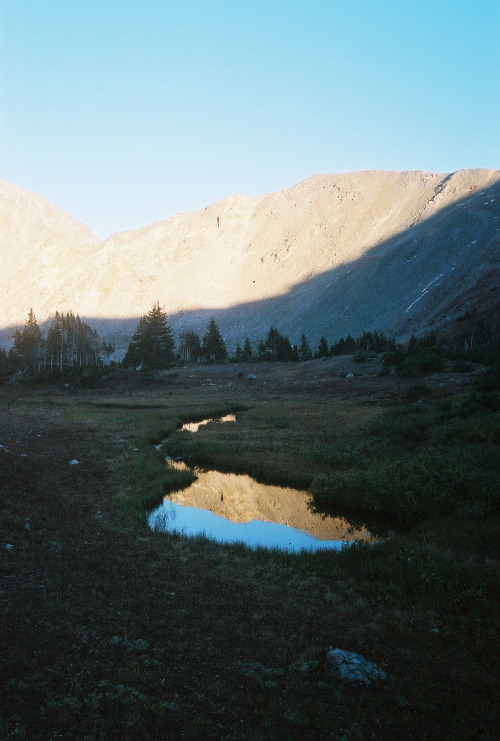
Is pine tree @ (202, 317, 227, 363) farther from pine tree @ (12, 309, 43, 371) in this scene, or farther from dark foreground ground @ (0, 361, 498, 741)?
dark foreground ground @ (0, 361, 498, 741)

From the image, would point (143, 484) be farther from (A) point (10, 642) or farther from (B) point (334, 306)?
(B) point (334, 306)

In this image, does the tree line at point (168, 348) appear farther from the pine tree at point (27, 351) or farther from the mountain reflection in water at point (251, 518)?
the mountain reflection in water at point (251, 518)

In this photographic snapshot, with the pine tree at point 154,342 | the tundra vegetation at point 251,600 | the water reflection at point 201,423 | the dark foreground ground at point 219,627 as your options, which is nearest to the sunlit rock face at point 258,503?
the tundra vegetation at point 251,600

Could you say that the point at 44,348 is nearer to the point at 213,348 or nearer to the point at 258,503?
the point at 213,348

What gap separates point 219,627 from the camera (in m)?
8.91

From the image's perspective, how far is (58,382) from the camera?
65.1 m

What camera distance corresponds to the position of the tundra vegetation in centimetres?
653

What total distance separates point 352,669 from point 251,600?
3.22 metres

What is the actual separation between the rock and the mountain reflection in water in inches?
260

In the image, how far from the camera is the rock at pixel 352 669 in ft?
24.2

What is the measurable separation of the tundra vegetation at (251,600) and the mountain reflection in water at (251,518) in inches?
31.9

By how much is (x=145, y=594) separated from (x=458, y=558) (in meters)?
8.57

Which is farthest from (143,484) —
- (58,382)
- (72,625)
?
(58,382)

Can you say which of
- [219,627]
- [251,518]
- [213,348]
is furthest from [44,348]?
[219,627]
